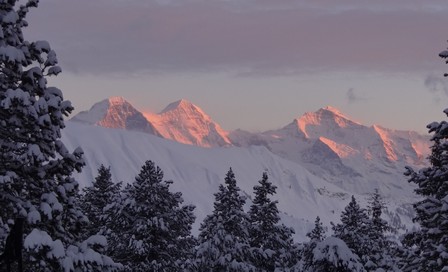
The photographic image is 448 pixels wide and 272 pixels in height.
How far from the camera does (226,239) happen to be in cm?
3141

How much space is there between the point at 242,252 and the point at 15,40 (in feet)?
65.6

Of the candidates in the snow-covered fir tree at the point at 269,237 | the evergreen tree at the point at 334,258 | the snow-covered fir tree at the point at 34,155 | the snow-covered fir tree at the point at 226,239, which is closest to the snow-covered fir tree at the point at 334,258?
the evergreen tree at the point at 334,258

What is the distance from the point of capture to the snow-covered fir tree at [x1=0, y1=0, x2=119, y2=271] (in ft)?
42.9

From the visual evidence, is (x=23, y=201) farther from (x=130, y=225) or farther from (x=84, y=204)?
(x=84, y=204)

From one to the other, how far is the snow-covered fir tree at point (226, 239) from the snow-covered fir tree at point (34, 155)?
57.6 ft

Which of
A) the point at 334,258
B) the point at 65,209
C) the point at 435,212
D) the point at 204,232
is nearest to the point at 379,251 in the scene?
the point at 204,232

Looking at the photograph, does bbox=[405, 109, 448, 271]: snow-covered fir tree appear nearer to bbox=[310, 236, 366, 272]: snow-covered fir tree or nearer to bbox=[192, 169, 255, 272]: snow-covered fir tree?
bbox=[310, 236, 366, 272]: snow-covered fir tree

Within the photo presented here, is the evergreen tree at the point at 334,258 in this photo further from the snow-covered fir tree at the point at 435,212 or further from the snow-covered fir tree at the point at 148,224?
the snow-covered fir tree at the point at 148,224

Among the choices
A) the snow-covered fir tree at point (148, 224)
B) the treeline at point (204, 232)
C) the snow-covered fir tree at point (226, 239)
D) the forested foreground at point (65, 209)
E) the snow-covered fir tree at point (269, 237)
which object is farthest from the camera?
the snow-covered fir tree at point (269, 237)

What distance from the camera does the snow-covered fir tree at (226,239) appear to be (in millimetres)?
31484

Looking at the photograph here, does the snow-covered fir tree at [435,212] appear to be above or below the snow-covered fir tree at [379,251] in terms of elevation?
below

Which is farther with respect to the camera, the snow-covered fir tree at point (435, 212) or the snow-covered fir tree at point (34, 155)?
the snow-covered fir tree at point (435, 212)

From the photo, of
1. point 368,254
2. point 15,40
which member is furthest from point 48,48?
point 368,254

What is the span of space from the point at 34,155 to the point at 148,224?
52.2ft
